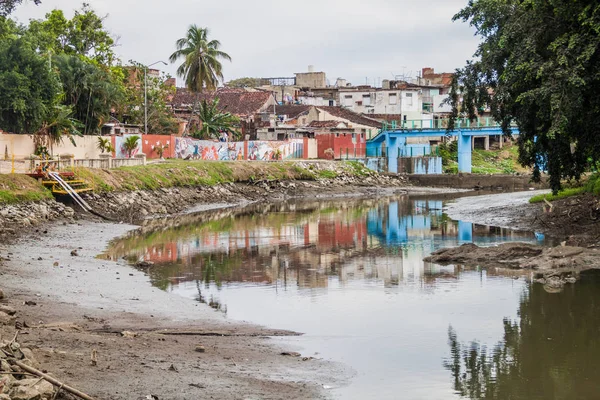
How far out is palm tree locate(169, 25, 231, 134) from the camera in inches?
3674

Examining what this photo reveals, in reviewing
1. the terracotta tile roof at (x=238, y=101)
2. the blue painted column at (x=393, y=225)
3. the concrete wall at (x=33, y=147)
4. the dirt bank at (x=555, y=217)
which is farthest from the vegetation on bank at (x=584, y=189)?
the terracotta tile roof at (x=238, y=101)

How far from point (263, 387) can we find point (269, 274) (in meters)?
14.9

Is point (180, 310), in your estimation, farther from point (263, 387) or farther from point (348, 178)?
point (348, 178)

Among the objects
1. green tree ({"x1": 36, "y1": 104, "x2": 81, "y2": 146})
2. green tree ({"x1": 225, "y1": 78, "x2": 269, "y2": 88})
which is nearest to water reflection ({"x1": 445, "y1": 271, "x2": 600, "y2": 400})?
green tree ({"x1": 36, "y1": 104, "x2": 81, "y2": 146})

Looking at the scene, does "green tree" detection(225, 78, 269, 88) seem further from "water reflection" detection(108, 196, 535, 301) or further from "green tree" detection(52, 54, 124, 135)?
"water reflection" detection(108, 196, 535, 301)

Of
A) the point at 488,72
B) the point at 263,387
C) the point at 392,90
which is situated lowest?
the point at 263,387

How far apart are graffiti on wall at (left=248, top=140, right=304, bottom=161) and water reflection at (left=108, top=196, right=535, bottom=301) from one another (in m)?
33.3

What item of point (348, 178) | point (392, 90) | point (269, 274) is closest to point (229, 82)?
point (392, 90)

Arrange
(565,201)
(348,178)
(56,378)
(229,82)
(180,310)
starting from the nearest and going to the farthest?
1. (56,378)
2. (180,310)
3. (565,201)
4. (348,178)
5. (229,82)

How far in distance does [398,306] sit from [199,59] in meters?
73.6

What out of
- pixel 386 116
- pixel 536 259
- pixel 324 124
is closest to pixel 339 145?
pixel 324 124

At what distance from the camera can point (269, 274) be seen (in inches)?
1167

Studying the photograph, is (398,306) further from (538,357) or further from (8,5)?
(8,5)

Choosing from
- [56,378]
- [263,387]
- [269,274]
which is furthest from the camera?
[269,274]
